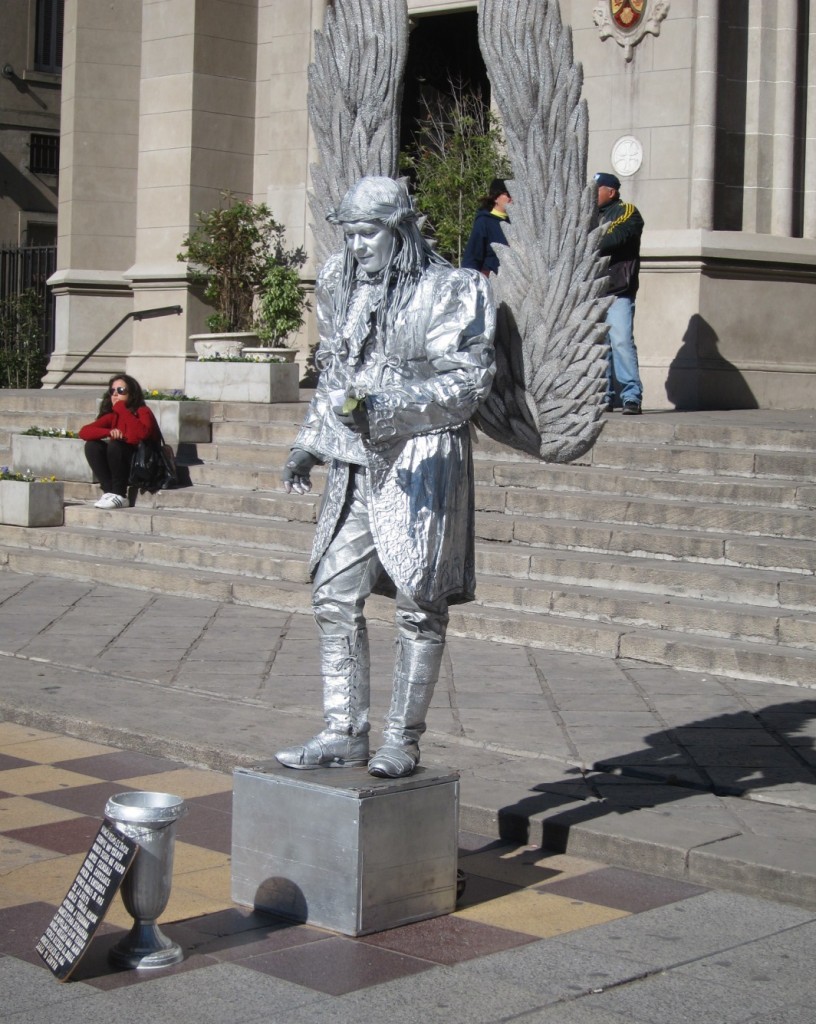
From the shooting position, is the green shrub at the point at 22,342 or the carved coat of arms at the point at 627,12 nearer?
the carved coat of arms at the point at 627,12

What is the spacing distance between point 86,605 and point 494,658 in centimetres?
303

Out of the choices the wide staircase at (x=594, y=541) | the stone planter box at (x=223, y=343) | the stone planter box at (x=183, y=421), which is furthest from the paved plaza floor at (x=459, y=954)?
the stone planter box at (x=223, y=343)

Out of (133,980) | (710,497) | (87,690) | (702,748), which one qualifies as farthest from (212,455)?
(133,980)

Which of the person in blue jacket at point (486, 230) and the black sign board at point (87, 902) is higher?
the person in blue jacket at point (486, 230)

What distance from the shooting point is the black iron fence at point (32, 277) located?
2105cm

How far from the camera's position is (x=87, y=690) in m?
7.14

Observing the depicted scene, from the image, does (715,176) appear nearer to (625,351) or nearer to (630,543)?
(625,351)

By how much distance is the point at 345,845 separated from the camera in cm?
424

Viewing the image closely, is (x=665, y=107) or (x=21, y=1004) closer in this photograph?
(x=21, y=1004)

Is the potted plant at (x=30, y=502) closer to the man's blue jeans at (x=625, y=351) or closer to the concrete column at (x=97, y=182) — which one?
the man's blue jeans at (x=625, y=351)

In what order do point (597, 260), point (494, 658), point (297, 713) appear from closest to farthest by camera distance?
1. point (597, 260)
2. point (297, 713)
3. point (494, 658)

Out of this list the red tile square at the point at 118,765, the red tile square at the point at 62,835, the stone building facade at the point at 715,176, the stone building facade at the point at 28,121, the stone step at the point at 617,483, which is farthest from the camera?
the stone building facade at the point at 28,121

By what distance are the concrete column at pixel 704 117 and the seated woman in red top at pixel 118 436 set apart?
16.4 ft

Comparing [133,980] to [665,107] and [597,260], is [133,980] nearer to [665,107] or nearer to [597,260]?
[597,260]
